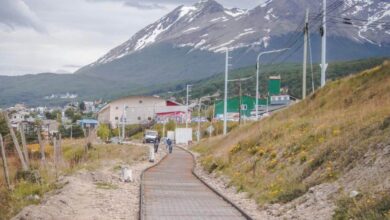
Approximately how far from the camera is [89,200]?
60.3 feet

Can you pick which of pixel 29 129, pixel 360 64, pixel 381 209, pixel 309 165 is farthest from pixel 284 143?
pixel 360 64

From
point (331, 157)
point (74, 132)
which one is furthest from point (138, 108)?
point (331, 157)

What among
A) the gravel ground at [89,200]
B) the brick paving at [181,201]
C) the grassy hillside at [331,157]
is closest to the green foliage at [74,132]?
the grassy hillside at [331,157]

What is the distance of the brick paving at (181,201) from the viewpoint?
16172mm

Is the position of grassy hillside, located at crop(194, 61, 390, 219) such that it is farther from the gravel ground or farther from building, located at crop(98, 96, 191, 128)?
building, located at crop(98, 96, 191, 128)

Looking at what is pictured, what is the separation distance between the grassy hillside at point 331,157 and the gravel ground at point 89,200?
4.07 meters

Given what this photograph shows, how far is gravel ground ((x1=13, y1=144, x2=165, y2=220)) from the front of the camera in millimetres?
15188

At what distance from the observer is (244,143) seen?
3312cm

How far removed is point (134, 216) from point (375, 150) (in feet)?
21.9

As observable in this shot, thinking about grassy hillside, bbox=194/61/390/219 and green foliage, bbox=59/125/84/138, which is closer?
grassy hillside, bbox=194/61/390/219

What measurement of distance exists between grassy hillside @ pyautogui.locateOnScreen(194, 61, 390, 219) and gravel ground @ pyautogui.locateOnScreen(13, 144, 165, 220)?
407cm

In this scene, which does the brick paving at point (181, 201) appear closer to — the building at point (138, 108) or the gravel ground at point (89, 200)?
the gravel ground at point (89, 200)

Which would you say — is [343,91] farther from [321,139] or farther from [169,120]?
[169,120]

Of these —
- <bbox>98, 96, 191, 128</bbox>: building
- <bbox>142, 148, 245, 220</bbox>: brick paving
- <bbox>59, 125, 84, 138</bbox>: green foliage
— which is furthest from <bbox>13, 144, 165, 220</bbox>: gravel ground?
<bbox>98, 96, 191, 128</bbox>: building
